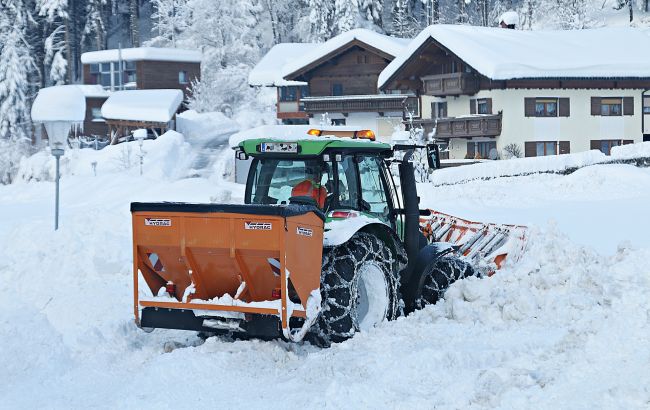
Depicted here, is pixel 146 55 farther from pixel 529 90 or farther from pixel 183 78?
pixel 529 90

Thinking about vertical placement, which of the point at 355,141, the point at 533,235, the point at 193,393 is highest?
the point at 355,141

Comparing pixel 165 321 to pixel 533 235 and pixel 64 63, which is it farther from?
pixel 64 63

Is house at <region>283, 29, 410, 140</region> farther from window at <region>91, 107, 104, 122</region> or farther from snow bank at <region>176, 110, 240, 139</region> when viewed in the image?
window at <region>91, 107, 104, 122</region>

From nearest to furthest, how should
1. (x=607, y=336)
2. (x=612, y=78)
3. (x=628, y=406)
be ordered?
(x=628, y=406) → (x=607, y=336) → (x=612, y=78)

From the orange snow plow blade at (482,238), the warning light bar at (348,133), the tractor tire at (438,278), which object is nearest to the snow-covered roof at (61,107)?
the orange snow plow blade at (482,238)

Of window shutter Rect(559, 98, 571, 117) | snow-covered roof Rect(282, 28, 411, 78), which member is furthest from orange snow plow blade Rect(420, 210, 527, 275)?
snow-covered roof Rect(282, 28, 411, 78)

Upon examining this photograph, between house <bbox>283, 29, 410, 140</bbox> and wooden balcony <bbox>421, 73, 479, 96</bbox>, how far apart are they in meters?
5.80

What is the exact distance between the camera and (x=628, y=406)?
6082mm

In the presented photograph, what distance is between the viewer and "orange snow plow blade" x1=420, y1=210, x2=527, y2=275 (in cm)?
1177

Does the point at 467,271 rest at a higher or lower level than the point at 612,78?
lower

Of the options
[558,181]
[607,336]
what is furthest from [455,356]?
[558,181]

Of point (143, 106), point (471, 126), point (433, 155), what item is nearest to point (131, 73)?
point (143, 106)

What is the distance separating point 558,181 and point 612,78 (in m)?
16.9

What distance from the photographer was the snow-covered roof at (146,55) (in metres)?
65.3
